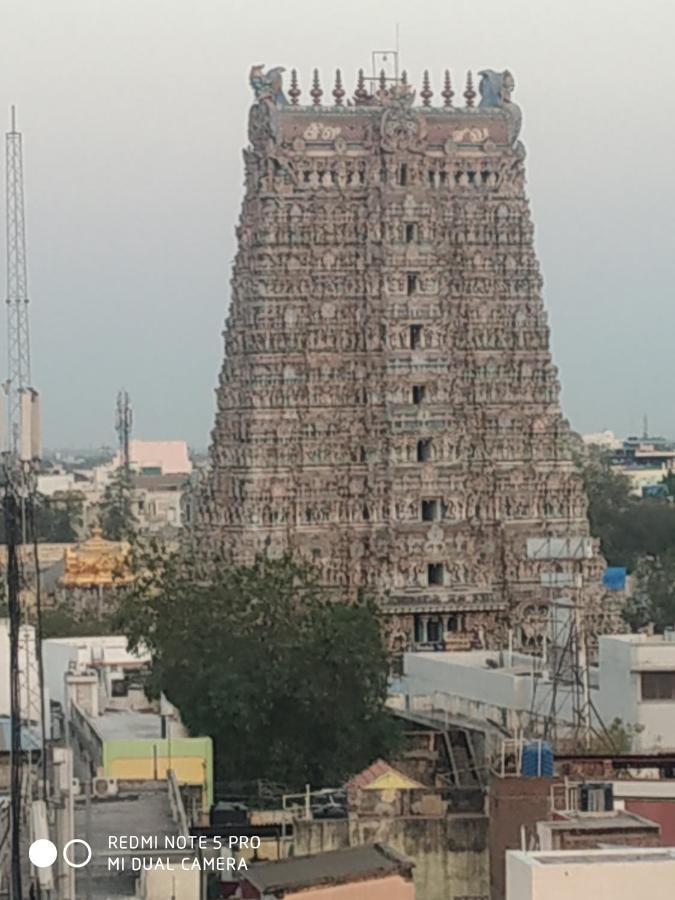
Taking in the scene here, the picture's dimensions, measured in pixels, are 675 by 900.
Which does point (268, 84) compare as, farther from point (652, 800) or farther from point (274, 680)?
point (652, 800)

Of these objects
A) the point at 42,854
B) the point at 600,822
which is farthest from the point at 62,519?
the point at 42,854

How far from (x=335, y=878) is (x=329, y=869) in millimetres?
815

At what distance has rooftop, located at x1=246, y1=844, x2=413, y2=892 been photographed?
28375 mm

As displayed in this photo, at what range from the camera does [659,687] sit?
50.9 metres

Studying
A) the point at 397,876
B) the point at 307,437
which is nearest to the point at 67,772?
the point at 397,876

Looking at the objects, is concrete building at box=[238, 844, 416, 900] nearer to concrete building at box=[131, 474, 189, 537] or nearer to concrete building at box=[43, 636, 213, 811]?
concrete building at box=[43, 636, 213, 811]

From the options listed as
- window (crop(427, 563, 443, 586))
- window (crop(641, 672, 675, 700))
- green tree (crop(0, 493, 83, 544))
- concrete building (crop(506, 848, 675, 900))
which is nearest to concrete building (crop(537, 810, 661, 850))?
concrete building (crop(506, 848, 675, 900))

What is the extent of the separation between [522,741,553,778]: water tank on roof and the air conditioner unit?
5.13m

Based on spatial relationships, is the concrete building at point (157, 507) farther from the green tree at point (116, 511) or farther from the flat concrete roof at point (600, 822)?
the flat concrete roof at point (600, 822)

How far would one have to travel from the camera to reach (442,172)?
81000mm

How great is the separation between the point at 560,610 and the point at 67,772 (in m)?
38.4

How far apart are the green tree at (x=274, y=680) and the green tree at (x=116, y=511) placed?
8570cm

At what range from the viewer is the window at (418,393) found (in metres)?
79.4

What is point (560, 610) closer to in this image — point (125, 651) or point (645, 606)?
point (125, 651)
